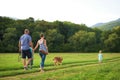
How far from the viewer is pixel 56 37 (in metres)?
119

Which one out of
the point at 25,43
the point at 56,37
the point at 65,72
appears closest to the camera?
the point at 65,72

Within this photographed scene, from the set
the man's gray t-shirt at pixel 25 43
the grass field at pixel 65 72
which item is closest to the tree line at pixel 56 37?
the grass field at pixel 65 72

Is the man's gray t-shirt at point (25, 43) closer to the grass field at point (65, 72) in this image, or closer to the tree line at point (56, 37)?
the grass field at point (65, 72)

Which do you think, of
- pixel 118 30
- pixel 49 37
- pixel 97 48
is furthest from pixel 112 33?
pixel 49 37

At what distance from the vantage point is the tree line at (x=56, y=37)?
344 feet

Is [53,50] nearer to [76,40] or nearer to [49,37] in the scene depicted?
[49,37]

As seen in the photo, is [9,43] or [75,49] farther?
[75,49]

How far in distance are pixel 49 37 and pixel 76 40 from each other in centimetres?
1612

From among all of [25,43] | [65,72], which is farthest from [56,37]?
[65,72]

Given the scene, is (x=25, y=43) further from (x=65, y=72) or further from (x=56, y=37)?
(x=56, y=37)

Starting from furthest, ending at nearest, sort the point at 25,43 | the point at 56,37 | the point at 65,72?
the point at 56,37
the point at 25,43
the point at 65,72

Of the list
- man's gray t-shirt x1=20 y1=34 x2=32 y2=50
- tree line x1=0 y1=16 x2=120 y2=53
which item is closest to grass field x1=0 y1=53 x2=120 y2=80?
man's gray t-shirt x1=20 y1=34 x2=32 y2=50

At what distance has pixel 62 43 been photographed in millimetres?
119125

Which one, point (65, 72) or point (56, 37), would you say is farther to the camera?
point (56, 37)
